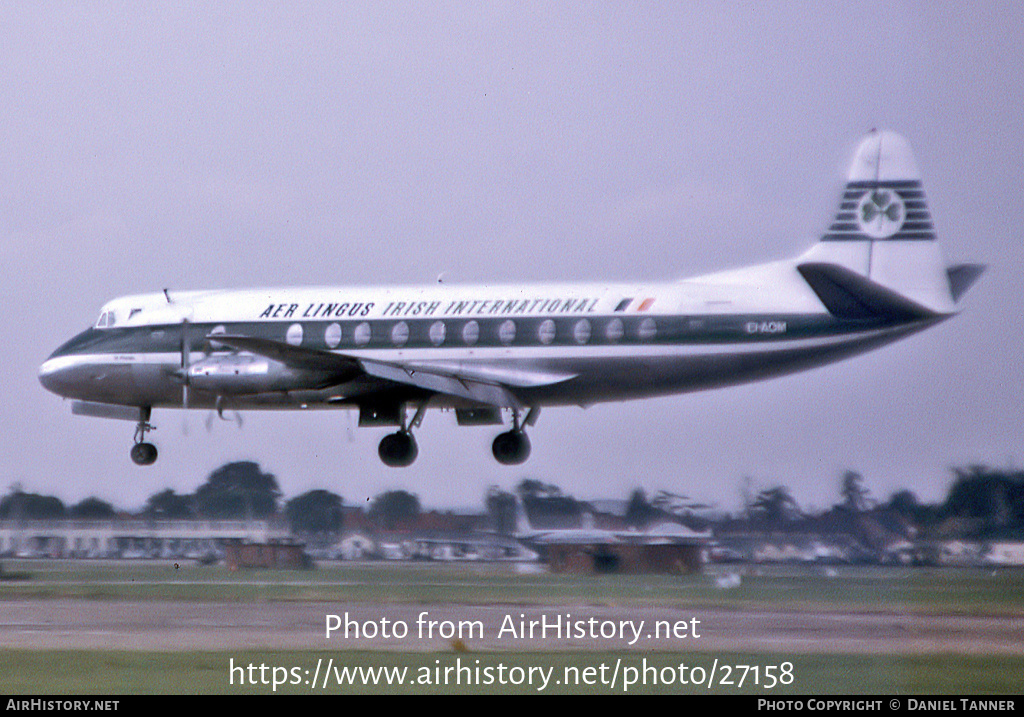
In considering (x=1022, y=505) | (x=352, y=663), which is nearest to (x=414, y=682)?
(x=352, y=663)

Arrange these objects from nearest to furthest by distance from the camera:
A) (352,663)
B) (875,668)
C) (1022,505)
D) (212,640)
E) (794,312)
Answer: (875,668) → (352,663) → (212,640) → (1022,505) → (794,312)

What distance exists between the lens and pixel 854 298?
28531mm

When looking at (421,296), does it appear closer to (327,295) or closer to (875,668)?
(327,295)

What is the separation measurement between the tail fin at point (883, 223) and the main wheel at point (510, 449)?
7.96 meters

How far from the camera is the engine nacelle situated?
30.2m

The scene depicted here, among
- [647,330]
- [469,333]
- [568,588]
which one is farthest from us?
[469,333]

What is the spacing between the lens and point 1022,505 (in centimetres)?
2548

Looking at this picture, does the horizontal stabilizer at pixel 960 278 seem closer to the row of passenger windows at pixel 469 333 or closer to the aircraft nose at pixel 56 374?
the row of passenger windows at pixel 469 333

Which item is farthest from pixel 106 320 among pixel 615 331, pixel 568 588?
pixel 568 588

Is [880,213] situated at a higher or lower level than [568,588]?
higher

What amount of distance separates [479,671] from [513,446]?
13858 millimetres

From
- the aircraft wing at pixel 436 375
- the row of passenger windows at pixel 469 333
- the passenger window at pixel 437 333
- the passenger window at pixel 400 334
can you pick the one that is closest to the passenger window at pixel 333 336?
the row of passenger windows at pixel 469 333

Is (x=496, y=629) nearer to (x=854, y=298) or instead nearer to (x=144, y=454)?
(x=854, y=298)

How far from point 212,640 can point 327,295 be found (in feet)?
44.4
